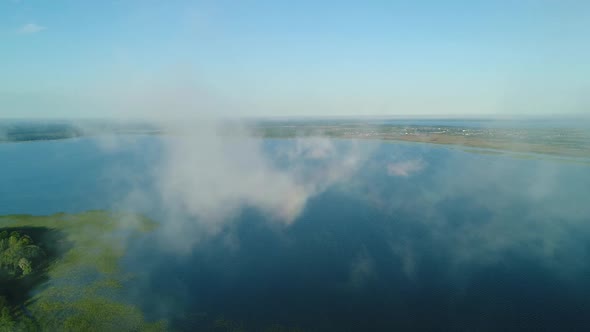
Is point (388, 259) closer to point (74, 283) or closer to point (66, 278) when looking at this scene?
point (74, 283)

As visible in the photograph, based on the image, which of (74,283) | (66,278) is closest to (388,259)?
(74,283)

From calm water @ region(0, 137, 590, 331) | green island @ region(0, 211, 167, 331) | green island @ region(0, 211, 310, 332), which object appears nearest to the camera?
green island @ region(0, 211, 310, 332)

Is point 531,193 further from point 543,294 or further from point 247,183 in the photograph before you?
point 247,183

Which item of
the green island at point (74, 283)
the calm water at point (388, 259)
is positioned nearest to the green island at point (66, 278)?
the green island at point (74, 283)

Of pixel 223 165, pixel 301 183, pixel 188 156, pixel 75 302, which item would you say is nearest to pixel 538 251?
pixel 301 183

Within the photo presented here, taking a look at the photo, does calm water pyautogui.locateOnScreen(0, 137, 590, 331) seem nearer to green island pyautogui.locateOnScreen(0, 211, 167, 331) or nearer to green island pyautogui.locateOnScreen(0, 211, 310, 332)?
green island pyautogui.locateOnScreen(0, 211, 310, 332)

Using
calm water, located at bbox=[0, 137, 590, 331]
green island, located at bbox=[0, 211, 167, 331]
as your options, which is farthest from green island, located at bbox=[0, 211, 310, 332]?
calm water, located at bbox=[0, 137, 590, 331]
